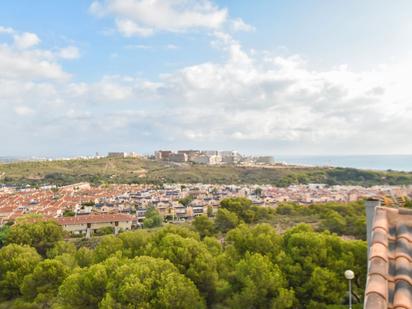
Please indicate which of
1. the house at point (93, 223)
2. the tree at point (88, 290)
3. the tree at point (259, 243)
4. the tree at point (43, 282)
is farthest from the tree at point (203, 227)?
the tree at point (88, 290)

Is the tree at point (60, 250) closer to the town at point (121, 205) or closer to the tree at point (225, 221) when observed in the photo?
the town at point (121, 205)

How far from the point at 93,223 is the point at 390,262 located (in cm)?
4282

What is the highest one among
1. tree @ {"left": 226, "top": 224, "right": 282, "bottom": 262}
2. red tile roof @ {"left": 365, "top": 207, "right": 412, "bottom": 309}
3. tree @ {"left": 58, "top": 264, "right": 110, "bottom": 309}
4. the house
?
red tile roof @ {"left": 365, "top": 207, "right": 412, "bottom": 309}

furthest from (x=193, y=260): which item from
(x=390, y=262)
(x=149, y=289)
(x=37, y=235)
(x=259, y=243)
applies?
(x=37, y=235)

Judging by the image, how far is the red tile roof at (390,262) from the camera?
2.20m

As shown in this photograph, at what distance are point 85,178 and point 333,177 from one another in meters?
70.6

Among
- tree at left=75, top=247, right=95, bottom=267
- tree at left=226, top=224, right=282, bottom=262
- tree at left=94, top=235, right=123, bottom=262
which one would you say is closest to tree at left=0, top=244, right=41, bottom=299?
tree at left=75, top=247, right=95, bottom=267

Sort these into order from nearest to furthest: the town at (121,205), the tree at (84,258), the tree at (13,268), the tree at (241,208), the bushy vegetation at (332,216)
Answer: the tree at (13,268)
the tree at (84,258)
the bushy vegetation at (332,216)
the tree at (241,208)
the town at (121,205)

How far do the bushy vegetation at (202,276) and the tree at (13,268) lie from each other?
0.05 m

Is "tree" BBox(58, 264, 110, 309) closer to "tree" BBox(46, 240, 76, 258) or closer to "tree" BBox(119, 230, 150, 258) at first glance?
"tree" BBox(119, 230, 150, 258)

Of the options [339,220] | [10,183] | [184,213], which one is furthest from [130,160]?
[339,220]

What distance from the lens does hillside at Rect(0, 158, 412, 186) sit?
90562mm

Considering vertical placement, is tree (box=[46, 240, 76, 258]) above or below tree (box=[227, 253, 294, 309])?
below

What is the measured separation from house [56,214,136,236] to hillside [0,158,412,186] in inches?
1891
